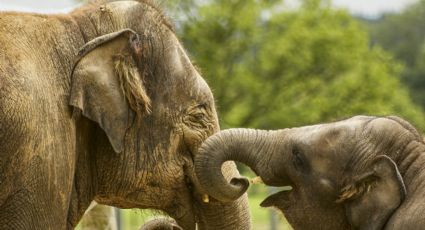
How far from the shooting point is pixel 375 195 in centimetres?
775

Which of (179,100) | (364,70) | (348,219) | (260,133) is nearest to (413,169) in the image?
(348,219)

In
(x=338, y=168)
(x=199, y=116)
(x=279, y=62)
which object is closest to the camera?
(x=338, y=168)

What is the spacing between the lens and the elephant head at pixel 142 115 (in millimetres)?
9055

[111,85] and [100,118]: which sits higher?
[111,85]

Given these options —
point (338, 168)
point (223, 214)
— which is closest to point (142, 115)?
point (223, 214)

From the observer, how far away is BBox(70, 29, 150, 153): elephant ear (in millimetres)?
8938

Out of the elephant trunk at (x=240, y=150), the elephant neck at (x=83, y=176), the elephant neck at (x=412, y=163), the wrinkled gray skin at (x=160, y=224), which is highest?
the elephant neck at (x=412, y=163)

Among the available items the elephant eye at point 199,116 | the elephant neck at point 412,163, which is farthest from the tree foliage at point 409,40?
the elephant neck at point 412,163

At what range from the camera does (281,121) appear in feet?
188

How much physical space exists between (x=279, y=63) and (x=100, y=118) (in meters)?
52.3

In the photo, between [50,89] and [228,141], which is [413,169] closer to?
[228,141]

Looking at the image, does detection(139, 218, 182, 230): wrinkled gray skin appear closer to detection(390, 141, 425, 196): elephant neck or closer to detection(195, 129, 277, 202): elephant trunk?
detection(195, 129, 277, 202): elephant trunk

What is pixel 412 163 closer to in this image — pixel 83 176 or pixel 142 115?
pixel 142 115

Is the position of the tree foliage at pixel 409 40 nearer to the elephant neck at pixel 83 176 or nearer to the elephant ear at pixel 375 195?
the elephant neck at pixel 83 176
